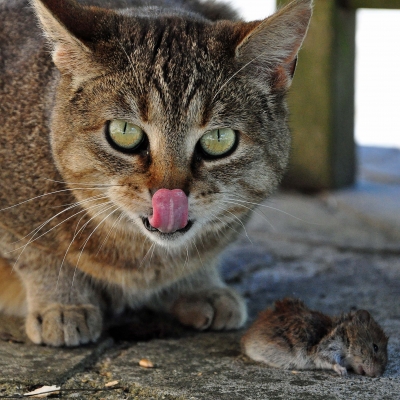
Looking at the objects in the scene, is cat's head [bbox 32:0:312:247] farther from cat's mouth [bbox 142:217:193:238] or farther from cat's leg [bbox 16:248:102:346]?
cat's leg [bbox 16:248:102:346]

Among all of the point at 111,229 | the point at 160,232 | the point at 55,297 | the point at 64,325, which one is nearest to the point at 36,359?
the point at 64,325

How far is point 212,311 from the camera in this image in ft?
10.2

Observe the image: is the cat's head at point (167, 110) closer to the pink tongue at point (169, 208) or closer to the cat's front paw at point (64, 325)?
the pink tongue at point (169, 208)

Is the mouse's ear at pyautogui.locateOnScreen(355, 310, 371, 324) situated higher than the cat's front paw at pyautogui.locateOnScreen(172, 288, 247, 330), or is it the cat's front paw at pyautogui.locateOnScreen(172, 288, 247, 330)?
the mouse's ear at pyautogui.locateOnScreen(355, 310, 371, 324)

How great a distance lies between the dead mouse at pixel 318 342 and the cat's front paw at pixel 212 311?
31 centimetres

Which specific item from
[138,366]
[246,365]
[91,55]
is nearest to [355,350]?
[246,365]

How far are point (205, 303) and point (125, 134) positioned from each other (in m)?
0.88

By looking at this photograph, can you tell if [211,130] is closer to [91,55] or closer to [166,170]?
[166,170]

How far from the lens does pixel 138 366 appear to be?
2646 mm

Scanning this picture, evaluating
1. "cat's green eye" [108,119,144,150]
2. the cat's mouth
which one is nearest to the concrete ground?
the cat's mouth

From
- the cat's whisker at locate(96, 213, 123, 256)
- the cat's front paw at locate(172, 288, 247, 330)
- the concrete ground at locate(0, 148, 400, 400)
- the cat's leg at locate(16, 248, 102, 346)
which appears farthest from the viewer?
the cat's front paw at locate(172, 288, 247, 330)

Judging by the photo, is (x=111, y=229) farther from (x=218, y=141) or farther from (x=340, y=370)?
(x=340, y=370)

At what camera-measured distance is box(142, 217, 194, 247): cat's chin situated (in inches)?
101

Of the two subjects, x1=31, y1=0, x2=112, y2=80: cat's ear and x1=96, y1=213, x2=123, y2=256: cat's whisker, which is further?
x1=96, y1=213, x2=123, y2=256: cat's whisker
